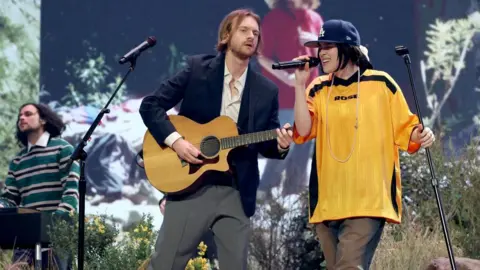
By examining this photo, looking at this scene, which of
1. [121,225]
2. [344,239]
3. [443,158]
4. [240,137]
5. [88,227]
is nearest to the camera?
[344,239]

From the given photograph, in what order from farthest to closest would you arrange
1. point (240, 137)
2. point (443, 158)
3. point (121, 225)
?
point (121, 225) → point (443, 158) → point (240, 137)

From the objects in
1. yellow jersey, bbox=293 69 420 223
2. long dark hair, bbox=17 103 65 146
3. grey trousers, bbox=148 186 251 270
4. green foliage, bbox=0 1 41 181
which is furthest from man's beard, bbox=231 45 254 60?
green foliage, bbox=0 1 41 181

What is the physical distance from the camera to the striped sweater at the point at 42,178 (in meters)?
7.13

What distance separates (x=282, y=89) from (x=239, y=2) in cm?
97

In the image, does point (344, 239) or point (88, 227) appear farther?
point (88, 227)

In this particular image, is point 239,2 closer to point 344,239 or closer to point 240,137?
point 240,137

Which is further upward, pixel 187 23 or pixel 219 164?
pixel 187 23

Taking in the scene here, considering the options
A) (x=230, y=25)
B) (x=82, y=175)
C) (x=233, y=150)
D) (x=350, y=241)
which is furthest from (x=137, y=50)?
(x=350, y=241)

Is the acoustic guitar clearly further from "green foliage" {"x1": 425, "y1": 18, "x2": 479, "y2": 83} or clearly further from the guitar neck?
"green foliage" {"x1": 425, "y1": 18, "x2": 479, "y2": 83}

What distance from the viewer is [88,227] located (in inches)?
270

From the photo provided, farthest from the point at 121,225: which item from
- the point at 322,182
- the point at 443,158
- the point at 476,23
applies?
the point at 322,182

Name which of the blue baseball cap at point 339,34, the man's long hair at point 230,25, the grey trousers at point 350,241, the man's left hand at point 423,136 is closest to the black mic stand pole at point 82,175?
the man's long hair at point 230,25

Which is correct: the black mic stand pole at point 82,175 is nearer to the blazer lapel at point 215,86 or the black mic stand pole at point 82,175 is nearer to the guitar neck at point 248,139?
the blazer lapel at point 215,86

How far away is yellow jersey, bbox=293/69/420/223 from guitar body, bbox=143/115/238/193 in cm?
55
